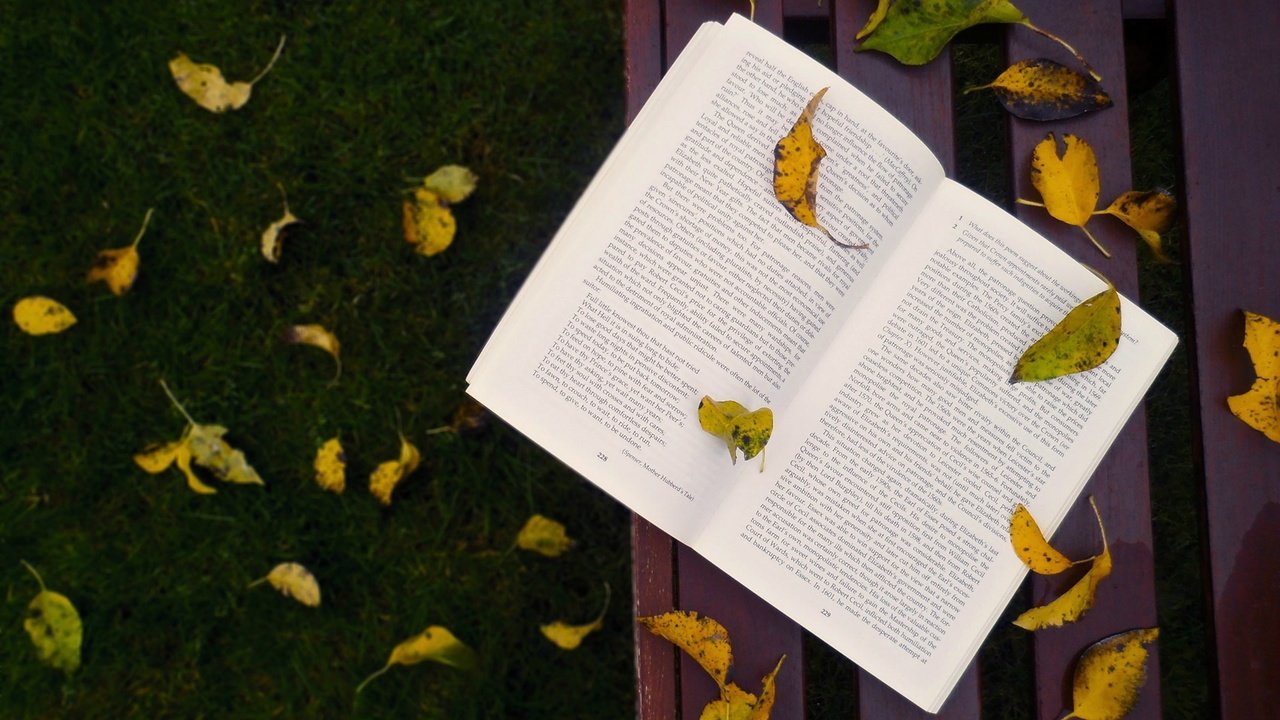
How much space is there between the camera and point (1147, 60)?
0.98 meters

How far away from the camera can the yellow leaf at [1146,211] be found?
82 centimetres

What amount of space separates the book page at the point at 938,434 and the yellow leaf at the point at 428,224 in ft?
2.16

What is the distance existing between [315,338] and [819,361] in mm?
784

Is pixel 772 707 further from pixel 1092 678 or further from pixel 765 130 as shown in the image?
pixel 765 130

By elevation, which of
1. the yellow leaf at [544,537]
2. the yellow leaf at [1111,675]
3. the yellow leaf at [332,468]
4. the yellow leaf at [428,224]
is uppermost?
the yellow leaf at [428,224]

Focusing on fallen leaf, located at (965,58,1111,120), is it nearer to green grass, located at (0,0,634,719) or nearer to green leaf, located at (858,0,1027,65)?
green leaf, located at (858,0,1027,65)

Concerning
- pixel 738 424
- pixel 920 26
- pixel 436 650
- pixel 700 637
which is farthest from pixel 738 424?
pixel 436 650

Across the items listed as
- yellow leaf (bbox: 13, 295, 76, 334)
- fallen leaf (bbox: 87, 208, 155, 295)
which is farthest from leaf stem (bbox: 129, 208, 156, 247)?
yellow leaf (bbox: 13, 295, 76, 334)

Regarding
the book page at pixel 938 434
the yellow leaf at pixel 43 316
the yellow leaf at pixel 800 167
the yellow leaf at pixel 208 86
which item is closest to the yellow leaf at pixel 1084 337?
the book page at pixel 938 434

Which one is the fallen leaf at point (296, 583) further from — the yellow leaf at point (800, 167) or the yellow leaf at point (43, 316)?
the yellow leaf at point (800, 167)

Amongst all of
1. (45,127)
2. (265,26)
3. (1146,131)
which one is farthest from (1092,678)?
(45,127)

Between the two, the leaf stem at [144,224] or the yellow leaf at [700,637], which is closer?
the yellow leaf at [700,637]

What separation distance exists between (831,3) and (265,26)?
0.89m

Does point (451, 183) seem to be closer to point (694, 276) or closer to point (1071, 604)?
point (694, 276)
